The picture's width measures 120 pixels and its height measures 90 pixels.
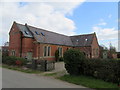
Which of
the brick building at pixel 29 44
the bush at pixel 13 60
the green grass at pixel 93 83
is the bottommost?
the green grass at pixel 93 83

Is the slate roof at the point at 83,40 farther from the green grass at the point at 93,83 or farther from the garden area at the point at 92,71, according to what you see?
the green grass at the point at 93,83

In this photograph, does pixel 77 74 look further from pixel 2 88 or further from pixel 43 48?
pixel 43 48

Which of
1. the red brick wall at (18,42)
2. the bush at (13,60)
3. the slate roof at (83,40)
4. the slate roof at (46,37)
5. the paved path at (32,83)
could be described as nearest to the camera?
the paved path at (32,83)

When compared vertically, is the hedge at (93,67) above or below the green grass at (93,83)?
above

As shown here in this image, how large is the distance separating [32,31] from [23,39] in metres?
2.79

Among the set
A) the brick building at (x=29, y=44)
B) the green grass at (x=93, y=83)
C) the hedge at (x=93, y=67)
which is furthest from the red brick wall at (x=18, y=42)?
the green grass at (x=93, y=83)

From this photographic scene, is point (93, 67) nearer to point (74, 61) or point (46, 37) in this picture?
point (74, 61)

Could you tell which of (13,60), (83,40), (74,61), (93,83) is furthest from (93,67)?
(83,40)

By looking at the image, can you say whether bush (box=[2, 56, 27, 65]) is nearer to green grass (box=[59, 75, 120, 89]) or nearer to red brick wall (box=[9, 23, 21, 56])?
red brick wall (box=[9, 23, 21, 56])

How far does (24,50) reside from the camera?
72.3ft

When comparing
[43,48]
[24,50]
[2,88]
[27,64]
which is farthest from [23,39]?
[2,88]

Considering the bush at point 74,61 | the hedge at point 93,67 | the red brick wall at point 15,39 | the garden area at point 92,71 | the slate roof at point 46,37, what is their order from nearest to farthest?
the garden area at point 92,71 → the hedge at point 93,67 → the bush at point 74,61 → the red brick wall at point 15,39 → the slate roof at point 46,37

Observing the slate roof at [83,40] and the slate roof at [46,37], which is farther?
the slate roof at [83,40]

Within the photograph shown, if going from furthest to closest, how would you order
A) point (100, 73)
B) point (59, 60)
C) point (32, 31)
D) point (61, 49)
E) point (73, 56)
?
point (61, 49), point (59, 60), point (32, 31), point (73, 56), point (100, 73)
